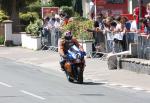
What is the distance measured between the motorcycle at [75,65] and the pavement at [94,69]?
0.93 metres

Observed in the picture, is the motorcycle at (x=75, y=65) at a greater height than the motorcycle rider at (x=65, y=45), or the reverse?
the motorcycle rider at (x=65, y=45)

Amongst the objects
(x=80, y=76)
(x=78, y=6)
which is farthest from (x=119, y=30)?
(x=78, y=6)

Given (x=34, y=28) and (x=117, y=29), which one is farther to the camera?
(x=34, y=28)

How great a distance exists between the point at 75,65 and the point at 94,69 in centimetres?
391

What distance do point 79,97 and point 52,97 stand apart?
733mm

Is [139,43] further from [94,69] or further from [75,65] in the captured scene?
[75,65]

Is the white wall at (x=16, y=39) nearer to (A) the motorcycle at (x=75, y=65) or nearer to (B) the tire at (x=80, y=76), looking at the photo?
(A) the motorcycle at (x=75, y=65)

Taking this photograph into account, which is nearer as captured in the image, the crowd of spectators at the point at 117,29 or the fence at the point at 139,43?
the fence at the point at 139,43

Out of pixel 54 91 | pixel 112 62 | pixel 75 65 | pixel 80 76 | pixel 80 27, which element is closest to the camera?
pixel 54 91

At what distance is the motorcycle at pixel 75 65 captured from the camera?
21.2 metres

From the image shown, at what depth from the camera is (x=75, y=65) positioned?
21328 millimetres

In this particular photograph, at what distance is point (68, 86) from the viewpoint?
66.3 feet

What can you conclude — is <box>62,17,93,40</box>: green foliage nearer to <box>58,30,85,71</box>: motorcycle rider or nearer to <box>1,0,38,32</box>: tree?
<box>58,30,85,71</box>: motorcycle rider

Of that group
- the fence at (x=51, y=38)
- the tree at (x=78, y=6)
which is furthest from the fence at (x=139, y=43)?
the tree at (x=78, y=6)
